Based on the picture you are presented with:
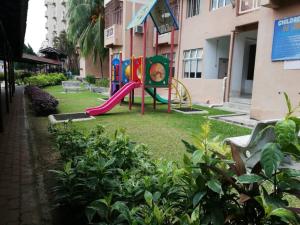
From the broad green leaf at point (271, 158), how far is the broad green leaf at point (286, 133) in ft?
0.13

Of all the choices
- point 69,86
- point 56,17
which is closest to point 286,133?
point 69,86

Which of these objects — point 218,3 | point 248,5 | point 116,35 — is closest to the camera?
point 248,5

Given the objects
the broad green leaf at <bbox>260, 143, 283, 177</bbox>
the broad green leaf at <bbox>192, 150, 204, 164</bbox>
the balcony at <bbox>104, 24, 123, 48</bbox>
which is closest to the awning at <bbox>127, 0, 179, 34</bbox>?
the balcony at <bbox>104, 24, 123, 48</bbox>

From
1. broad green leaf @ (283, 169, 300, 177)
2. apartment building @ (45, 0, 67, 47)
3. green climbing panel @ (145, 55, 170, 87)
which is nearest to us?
broad green leaf @ (283, 169, 300, 177)

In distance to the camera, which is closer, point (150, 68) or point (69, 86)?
point (150, 68)

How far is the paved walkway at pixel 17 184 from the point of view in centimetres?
295

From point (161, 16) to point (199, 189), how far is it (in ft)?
36.9

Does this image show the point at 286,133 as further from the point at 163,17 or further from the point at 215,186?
the point at 163,17

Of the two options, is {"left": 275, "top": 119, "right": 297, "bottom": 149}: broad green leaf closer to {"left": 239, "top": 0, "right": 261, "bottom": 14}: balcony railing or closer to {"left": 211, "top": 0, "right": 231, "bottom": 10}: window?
{"left": 239, "top": 0, "right": 261, "bottom": 14}: balcony railing

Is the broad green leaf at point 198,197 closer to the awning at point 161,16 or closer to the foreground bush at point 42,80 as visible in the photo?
the awning at point 161,16

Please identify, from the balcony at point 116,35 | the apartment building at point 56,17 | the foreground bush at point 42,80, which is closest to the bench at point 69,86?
the foreground bush at point 42,80

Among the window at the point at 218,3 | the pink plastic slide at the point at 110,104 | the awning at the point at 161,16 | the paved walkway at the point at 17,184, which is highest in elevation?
the window at the point at 218,3

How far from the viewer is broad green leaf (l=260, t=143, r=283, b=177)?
4.63 ft

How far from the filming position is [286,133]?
1462 millimetres
